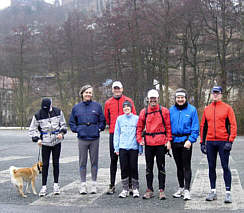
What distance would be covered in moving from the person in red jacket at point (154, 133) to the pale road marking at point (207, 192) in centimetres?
65

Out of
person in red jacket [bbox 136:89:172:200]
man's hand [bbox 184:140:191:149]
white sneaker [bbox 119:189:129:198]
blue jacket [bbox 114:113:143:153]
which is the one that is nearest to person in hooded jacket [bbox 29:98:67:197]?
blue jacket [bbox 114:113:143:153]

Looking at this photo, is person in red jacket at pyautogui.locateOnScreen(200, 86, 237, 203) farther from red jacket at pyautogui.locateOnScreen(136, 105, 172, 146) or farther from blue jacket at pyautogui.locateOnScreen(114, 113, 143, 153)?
blue jacket at pyautogui.locateOnScreen(114, 113, 143, 153)

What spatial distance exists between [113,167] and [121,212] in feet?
5.10

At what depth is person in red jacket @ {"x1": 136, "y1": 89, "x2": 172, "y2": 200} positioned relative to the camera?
7.15 metres

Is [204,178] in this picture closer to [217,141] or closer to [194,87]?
[217,141]

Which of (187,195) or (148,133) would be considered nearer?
(187,195)

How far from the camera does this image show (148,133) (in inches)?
284

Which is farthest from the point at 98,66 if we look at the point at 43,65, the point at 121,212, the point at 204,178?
the point at 121,212

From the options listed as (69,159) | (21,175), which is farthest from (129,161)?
(69,159)

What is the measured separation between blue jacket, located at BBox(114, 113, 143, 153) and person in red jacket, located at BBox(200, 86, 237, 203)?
4.06 ft

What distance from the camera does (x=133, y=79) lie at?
35.7 meters

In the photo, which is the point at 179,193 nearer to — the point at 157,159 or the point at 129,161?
the point at 157,159

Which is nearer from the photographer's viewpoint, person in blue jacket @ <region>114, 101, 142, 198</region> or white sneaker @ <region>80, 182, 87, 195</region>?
person in blue jacket @ <region>114, 101, 142, 198</region>

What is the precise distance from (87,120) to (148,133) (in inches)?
49.0
